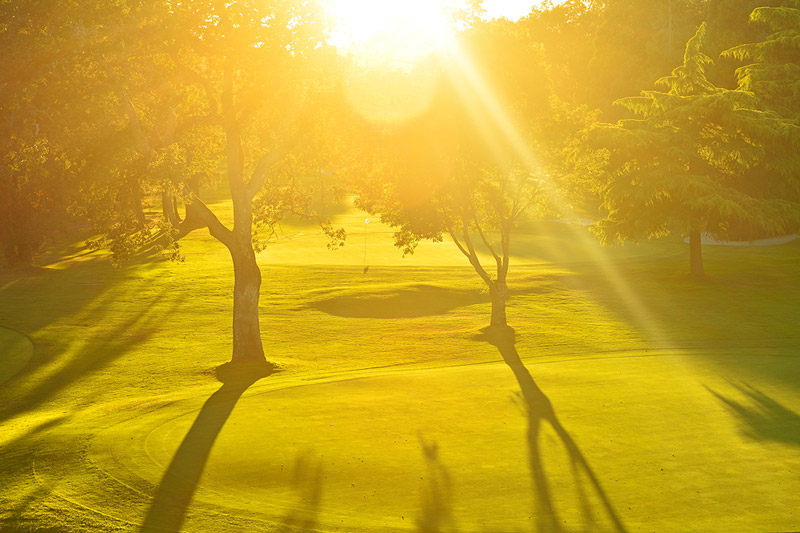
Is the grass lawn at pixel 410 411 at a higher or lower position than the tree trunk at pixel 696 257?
lower

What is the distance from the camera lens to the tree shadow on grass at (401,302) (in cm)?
3866

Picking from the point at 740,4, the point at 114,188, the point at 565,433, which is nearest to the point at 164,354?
the point at 114,188

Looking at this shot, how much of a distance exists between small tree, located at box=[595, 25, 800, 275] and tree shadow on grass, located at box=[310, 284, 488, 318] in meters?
9.91

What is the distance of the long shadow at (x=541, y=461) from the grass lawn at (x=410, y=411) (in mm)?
59

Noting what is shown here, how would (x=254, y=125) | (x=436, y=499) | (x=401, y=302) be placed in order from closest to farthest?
(x=436, y=499) < (x=254, y=125) < (x=401, y=302)

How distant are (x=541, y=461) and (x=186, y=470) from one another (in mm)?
6057

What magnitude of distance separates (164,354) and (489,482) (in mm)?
19807

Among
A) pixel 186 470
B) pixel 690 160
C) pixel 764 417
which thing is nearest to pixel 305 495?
pixel 186 470

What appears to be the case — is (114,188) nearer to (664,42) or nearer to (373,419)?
(373,419)

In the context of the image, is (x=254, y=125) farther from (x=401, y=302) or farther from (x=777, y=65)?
(x=777, y=65)

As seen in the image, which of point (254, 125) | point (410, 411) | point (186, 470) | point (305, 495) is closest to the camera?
point (305, 495)

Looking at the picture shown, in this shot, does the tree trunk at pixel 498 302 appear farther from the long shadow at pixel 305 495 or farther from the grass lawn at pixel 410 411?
the long shadow at pixel 305 495

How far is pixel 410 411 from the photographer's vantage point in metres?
18.0

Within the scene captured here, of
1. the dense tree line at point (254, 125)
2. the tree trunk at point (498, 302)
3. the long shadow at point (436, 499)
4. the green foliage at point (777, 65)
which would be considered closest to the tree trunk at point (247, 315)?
the dense tree line at point (254, 125)
